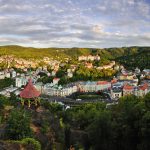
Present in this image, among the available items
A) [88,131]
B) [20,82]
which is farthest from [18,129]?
[20,82]

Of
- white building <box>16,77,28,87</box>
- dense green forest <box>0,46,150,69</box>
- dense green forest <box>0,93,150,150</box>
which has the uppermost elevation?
dense green forest <box>0,46,150,69</box>

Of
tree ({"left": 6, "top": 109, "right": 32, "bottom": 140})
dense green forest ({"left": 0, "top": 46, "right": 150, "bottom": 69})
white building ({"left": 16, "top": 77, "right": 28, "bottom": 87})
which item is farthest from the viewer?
dense green forest ({"left": 0, "top": 46, "right": 150, "bottom": 69})

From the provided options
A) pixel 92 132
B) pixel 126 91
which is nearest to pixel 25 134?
pixel 92 132

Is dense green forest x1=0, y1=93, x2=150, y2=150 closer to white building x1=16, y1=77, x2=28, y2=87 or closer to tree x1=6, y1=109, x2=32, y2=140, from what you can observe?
tree x1=6, y1=109, x2=32, y2=140

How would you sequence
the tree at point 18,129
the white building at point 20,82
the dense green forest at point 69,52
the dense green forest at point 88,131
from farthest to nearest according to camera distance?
the dense green forest at point 69,52, the white building at point 20,82, the dense green forest at point 88,131, the tree at point 18,129

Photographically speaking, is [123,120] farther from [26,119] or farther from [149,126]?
[26,119]

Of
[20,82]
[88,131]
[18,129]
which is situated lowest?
[20,82]

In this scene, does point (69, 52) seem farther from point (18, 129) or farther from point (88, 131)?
point (18, 129)

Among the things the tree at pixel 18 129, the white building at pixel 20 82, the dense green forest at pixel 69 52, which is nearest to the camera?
the tree at pixel 18 129

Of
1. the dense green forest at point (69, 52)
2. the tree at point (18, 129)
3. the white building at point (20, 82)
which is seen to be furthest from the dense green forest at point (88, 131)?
the dense green forest at point (69, 52)

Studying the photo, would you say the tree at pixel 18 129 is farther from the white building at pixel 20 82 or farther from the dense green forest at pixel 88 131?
the white building at pixel 20 82

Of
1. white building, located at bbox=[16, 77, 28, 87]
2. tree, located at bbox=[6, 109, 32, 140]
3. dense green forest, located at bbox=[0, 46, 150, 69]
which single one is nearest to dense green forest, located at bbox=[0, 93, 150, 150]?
tree, located at bbox=[6, 109, 32, 140]
